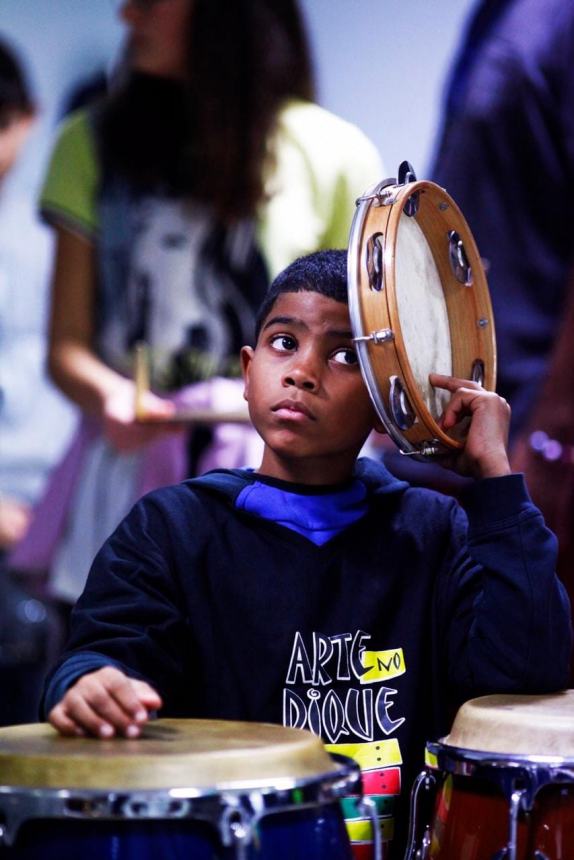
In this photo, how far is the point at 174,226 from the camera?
145 inches

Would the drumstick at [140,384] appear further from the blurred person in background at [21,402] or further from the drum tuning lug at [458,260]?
the drum tuning lug at [458,260]

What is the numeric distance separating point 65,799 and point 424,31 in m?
2.64

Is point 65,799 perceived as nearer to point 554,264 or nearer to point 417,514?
point 417,514

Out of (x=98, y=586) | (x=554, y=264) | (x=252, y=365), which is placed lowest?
(x=98, y=586)

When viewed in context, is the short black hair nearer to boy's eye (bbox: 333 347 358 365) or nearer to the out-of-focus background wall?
boy's eye (bbox: 333 347 358 365)

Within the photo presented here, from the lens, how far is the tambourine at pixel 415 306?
184cm

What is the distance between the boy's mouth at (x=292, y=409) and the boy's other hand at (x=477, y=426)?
7.2 inches

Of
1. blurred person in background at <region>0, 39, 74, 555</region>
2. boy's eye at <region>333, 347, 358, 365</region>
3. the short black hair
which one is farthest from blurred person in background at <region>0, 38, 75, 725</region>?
boy's eye at <region>333, 347, 358, 365</region>

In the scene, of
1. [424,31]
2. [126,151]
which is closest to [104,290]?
[126,151]

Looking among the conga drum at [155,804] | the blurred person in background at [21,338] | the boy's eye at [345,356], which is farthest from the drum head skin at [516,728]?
the blurred person in background at [21,338]

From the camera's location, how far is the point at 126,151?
3.72 m

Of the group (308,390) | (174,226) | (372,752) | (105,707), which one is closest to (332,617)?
(372,752)

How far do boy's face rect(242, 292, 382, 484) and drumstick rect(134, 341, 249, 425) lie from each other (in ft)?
4.77

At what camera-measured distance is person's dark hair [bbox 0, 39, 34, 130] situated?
12.6 ft
